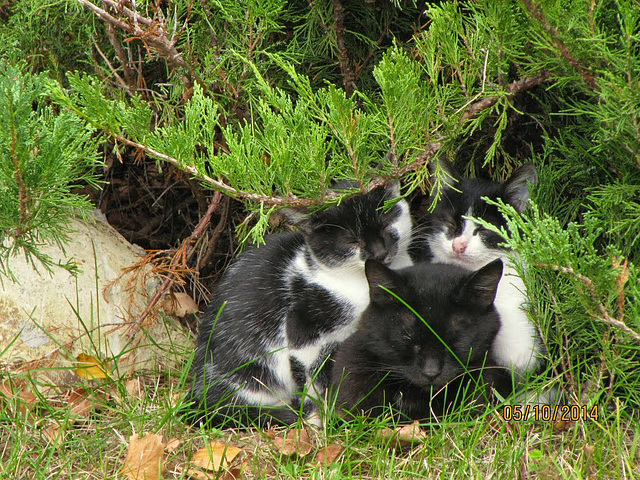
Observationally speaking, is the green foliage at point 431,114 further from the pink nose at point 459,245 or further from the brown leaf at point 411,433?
the brown leaf at point 411,433

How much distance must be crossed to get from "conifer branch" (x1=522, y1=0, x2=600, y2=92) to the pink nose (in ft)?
3.36

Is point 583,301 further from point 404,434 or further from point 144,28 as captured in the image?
point 144,28

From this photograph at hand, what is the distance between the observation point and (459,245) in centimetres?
326

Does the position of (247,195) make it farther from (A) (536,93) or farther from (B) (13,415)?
(A) (536,93)

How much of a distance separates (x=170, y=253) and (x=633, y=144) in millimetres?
2403

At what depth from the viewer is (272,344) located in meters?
3.24

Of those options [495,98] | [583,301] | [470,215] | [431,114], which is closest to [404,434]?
[583,301]

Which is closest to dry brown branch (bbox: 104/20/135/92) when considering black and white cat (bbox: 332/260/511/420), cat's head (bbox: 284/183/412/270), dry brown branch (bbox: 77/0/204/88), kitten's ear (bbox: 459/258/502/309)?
dry brown branch (bbox: 77/0/204/88)

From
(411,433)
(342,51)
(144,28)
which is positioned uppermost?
(144,28)

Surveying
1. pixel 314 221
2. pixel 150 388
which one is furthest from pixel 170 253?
pixel 314 221

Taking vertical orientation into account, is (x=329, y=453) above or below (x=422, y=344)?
below

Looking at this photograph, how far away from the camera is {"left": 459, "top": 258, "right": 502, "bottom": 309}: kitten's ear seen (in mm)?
2676

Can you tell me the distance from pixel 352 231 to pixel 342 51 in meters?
0.88
